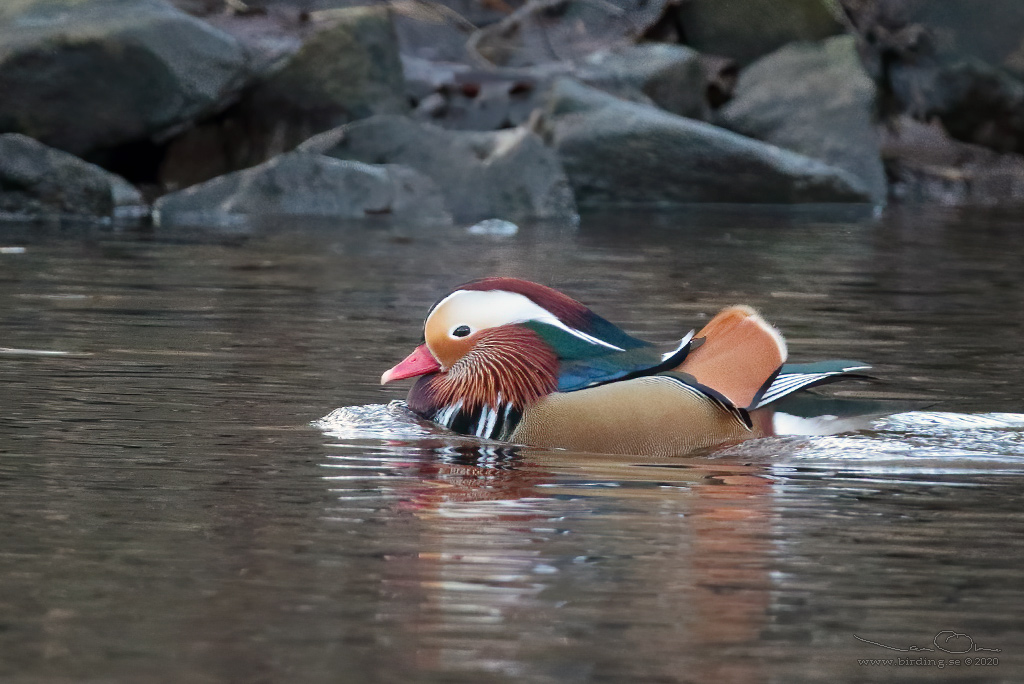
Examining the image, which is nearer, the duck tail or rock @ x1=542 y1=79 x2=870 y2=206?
the duck tail

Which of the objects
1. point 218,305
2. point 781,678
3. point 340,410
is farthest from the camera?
point 218,305

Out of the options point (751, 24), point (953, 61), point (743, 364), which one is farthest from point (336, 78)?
point (743, 364)

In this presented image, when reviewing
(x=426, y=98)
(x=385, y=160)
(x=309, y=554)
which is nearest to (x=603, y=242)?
(x=385, y=160)

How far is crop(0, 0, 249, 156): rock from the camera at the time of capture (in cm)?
1869

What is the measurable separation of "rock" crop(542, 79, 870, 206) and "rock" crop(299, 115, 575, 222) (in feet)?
5.10

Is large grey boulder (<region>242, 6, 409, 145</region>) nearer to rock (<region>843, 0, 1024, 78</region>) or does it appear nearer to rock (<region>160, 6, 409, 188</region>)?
rock (<region>160, 6, 409, 188</region>)

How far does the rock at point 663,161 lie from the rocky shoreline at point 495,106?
3cm

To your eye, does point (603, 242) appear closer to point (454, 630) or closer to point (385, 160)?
point (385, 160)


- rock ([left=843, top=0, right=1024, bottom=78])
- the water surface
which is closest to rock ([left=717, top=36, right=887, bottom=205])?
rock ([left=843, top=0, right=1024, bottom=78])

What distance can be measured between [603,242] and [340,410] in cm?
937

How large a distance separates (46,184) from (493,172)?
180 inches

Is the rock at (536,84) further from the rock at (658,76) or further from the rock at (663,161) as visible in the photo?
the rock at (663,161)

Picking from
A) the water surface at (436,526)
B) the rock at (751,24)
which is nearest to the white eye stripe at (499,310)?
the water surface at (436,526)

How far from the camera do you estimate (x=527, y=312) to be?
580 centimetres
